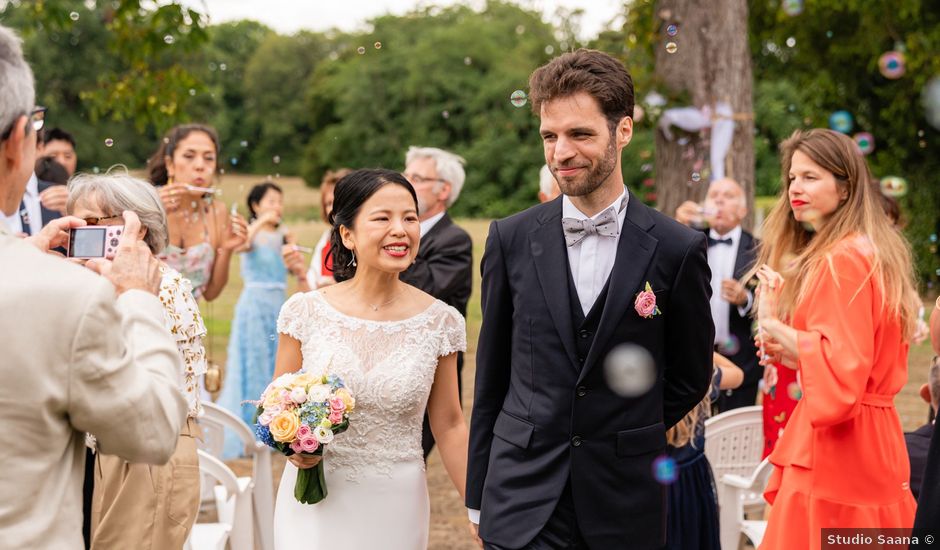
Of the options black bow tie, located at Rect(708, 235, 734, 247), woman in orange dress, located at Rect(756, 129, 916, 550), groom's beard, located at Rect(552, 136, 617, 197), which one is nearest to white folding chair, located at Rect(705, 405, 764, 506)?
woman in orange dress, located at Rect(756, 129, 916, 550)

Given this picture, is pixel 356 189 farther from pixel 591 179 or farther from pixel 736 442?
pixel 736 442

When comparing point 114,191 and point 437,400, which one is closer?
point 114,191

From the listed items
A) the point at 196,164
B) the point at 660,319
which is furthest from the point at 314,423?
the point at 196,164

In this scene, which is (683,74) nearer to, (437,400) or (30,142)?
(437,400)

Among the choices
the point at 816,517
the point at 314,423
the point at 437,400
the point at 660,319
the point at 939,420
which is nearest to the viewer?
Result: the point at 939,420

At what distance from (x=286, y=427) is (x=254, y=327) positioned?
5.68 m

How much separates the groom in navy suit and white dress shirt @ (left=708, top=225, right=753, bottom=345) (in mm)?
3381

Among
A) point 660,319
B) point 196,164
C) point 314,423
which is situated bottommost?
point 314,423

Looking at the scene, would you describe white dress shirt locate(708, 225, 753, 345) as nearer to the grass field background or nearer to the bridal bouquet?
the grass field background

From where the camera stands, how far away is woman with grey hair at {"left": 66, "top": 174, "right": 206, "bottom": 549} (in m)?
3.17

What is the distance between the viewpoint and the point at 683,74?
8.44 meters

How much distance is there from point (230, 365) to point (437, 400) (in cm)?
531

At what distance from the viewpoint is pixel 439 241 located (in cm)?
568

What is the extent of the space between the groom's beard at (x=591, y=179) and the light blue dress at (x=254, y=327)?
20.2 ft
